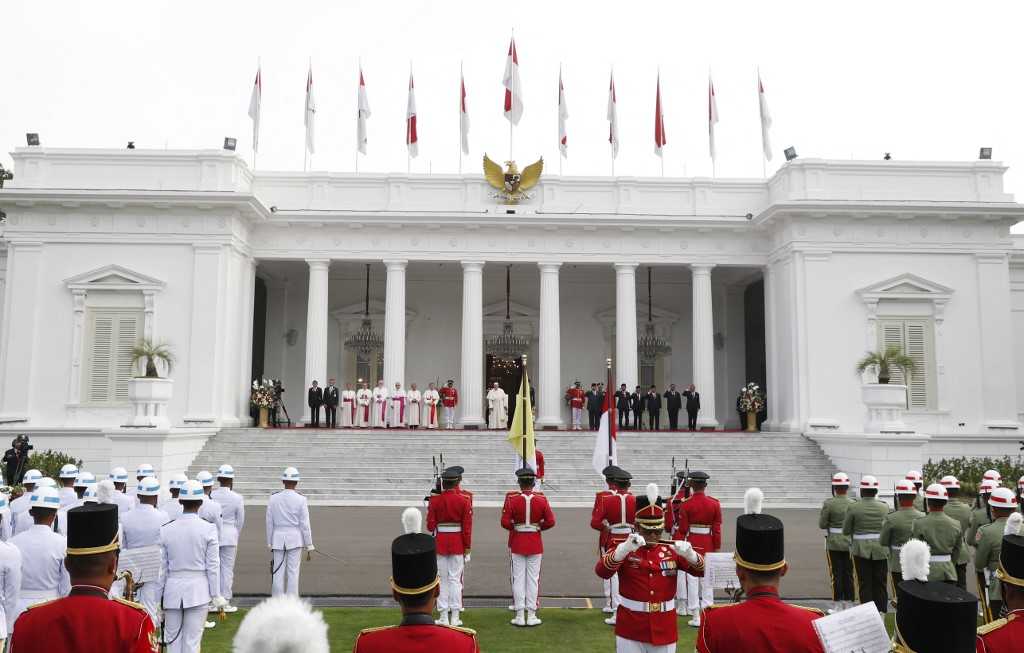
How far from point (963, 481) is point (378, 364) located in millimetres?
20140

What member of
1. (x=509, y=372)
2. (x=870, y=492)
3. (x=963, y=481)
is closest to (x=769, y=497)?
→ (x=963, y=481)

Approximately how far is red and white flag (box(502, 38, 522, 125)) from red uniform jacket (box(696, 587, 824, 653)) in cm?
2577

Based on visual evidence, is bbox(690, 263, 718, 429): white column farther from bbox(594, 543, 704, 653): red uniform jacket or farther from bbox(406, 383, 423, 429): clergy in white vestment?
bbox(594, 543, 704, 653): red uniform jacket

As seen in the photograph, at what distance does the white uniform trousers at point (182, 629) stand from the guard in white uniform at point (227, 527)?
2212 millimetres

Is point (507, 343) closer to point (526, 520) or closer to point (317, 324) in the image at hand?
point (317, 324)

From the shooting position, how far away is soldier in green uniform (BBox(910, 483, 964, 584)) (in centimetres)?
Answer: 764

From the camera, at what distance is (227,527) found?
935 cm

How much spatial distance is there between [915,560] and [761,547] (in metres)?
0.72

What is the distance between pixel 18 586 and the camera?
5801 mm

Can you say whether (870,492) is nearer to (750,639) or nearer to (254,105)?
(750,639)

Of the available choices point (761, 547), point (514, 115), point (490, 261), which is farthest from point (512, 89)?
point (761, 547)

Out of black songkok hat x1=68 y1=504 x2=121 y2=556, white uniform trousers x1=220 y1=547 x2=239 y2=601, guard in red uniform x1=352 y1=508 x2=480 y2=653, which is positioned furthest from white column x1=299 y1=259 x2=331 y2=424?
guard in red uniform x1=352 y1=508 x2=480 y2=653

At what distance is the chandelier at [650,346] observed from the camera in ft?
99.6

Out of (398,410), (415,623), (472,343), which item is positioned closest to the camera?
(415,623)
